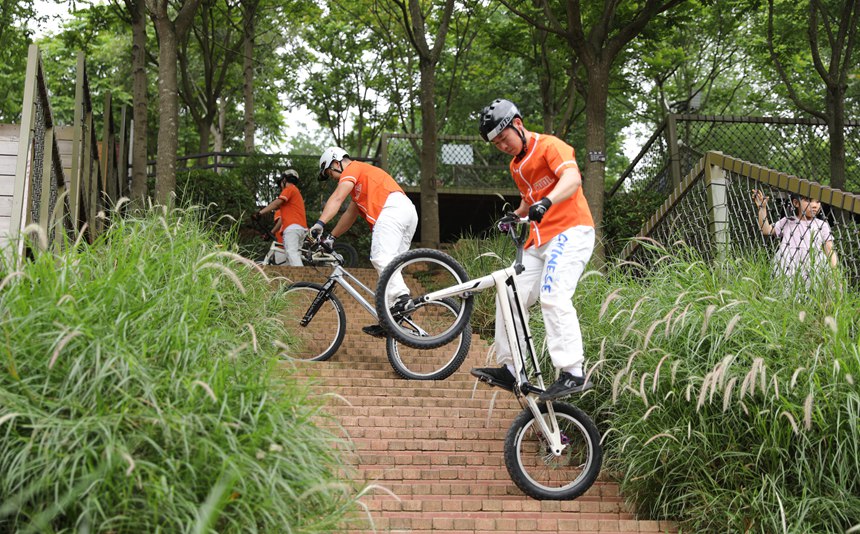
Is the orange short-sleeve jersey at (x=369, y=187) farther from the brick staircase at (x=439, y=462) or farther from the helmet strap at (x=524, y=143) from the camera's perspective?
the helmet strap at (x=524, y=143)

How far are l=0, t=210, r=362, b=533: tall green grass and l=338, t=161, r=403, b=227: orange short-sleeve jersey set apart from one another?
154 inches

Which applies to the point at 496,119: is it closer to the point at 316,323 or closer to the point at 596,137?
the point at 316,323

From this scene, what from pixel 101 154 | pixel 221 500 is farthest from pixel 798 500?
pixel 101 154

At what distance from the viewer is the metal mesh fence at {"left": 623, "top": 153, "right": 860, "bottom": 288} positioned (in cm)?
723

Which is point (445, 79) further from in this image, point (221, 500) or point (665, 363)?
point (221, 500)

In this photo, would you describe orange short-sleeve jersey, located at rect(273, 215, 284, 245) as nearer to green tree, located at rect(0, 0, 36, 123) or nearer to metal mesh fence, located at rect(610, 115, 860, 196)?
metal mesh fence, located at rect(610, 115, 860, 196)

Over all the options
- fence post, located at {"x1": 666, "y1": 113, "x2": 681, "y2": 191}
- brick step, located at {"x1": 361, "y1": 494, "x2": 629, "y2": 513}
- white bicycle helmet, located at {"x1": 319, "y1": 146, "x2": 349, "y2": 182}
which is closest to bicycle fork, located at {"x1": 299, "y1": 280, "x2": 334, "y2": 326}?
white bicycle helmet, located at {"x1": 319, "y1": 146, "x2": 349, "y2": 182}

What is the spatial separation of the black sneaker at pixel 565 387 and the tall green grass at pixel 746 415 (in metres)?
0.23

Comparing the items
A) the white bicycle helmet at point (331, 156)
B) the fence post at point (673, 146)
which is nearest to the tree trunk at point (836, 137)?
the fence post at point (673, 146)

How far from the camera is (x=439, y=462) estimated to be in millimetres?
6453

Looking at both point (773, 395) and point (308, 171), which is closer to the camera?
point (773, 395)

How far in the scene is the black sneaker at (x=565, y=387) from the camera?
5.98 meters

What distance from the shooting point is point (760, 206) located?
28.7 feet

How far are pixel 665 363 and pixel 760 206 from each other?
10.4 feet
